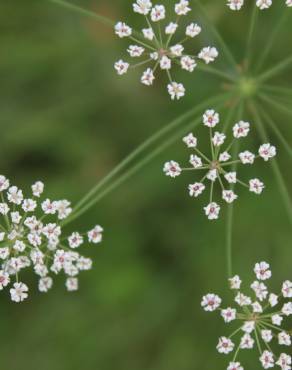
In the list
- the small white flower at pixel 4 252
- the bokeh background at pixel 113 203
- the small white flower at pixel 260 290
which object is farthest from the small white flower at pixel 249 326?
the bokeh background at pixel 113 203

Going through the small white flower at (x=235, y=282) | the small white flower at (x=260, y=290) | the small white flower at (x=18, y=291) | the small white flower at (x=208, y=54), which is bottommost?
the small white flower at (x=260, y=290)

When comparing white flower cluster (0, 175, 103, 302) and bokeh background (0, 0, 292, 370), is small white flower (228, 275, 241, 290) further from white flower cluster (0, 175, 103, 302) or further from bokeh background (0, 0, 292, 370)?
bokeh background (0, 0, 292, 370)

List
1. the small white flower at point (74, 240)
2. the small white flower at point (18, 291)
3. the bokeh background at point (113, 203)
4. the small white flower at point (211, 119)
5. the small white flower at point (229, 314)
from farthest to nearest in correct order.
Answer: the bokeh background at point (113, 203), the small white flower at point (74, 240), the small white flower at point (18, 291), the small white flower at point (211, 119), the small white flower at point (229, 314)

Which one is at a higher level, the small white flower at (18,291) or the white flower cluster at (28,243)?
the white flower cluster at (28,243)

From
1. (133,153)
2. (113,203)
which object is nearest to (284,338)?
(133,153)

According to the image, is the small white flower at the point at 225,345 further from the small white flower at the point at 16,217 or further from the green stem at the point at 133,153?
the small white flower at the point at 16,217

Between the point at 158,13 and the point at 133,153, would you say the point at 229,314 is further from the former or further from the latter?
the point at 158,13

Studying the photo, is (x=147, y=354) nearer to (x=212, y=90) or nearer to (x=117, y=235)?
(x=117, y=235)

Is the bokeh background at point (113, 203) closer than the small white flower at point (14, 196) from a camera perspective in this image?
No
